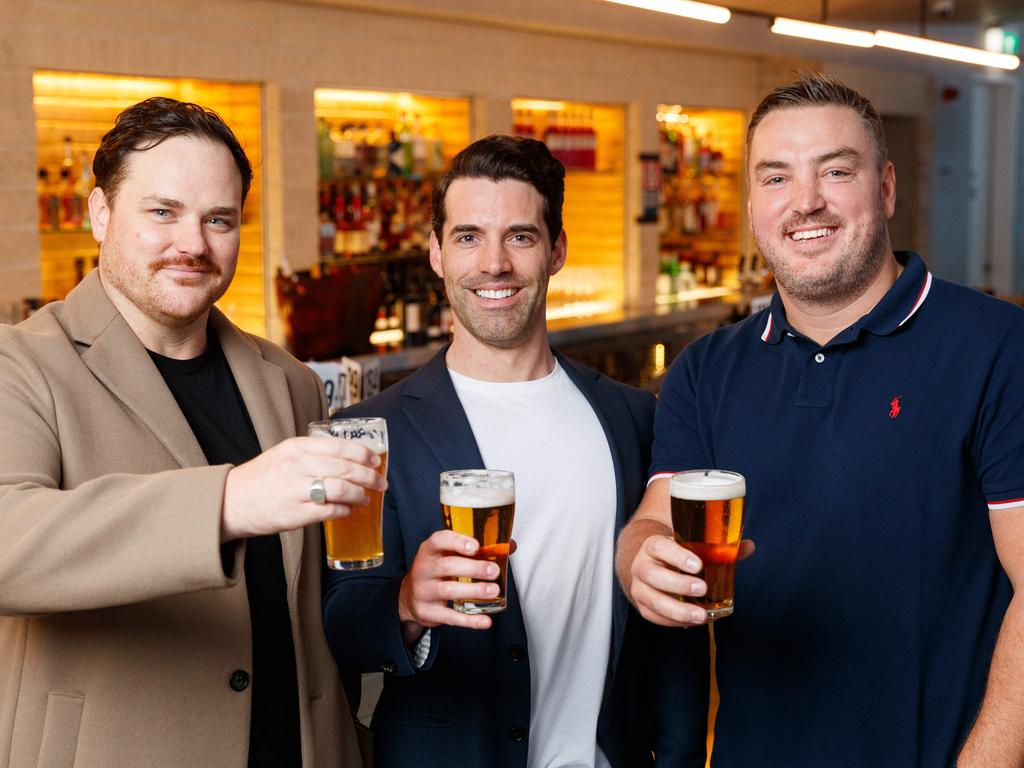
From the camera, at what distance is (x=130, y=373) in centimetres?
169

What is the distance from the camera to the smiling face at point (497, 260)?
2.06m

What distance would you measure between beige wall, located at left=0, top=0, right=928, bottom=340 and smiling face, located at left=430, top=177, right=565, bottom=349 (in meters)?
3.46

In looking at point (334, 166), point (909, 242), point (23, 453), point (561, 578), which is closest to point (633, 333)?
point (334, 166)

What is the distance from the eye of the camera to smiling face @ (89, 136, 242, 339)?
1.70 meters

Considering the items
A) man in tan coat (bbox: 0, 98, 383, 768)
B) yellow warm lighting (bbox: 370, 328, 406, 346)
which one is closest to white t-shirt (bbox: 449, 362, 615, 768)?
man in tan coat (bbox: 0, 98, 383, 768)

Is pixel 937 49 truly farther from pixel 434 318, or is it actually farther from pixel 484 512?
pixel 484 512

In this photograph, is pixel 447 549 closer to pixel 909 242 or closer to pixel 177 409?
pixel 177 409

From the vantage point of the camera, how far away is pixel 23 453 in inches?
59.4

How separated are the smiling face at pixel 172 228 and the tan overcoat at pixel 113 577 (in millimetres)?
73

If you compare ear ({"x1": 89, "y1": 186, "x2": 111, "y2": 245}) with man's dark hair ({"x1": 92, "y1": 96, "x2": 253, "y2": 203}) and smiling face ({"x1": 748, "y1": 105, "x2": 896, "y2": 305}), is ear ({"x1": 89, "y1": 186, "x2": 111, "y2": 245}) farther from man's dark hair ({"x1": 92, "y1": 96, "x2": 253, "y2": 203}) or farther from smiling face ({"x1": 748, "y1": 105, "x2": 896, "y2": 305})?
smiling face ({"x1": 748, "y1": 105, "x2": 896, "y2": 305})

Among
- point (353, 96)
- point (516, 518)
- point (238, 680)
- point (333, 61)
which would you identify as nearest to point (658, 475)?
point (516, 518)

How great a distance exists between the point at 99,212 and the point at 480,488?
0.74 meters

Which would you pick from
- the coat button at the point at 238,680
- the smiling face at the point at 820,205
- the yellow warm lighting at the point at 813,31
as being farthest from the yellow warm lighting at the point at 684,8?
the coat button at the point at 238,680

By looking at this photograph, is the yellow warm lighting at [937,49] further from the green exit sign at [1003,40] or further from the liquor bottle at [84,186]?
the liquor bottle at [84,186]
